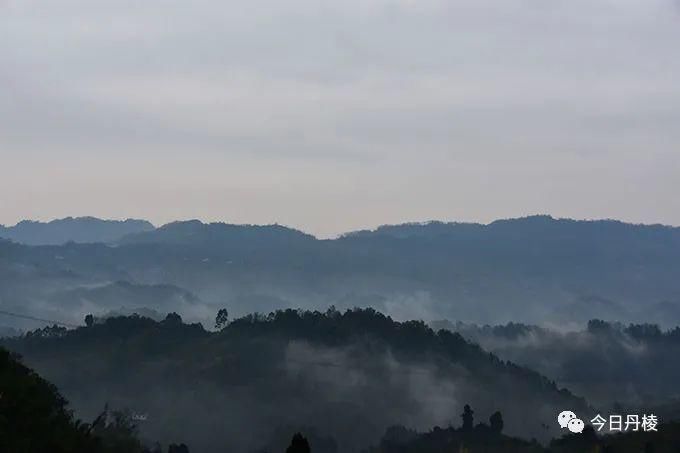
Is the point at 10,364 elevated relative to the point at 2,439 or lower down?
elevated

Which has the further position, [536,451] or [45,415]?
[536,451]

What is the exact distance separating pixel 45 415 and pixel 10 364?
568 centimetres

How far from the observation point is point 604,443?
195500mm

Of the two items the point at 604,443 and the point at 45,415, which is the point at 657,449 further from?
the point at 45,415

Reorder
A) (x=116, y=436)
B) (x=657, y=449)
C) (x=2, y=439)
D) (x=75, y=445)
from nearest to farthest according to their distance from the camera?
(x=2, y=439), (x=75, y=445), (x=116, y=436), (x=657, y=449)

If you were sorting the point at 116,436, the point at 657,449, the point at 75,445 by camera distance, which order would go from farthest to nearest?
the point at 657,449 < the point at 116,436 < the point at 75,445

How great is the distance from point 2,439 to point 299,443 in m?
19.6

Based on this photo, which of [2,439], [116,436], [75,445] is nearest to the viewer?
[2,439]

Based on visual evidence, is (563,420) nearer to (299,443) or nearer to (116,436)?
(116,436)

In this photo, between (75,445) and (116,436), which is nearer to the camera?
(75,445)

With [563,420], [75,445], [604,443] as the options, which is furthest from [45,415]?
[604,443]

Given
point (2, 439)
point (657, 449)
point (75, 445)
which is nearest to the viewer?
point (2, 439)

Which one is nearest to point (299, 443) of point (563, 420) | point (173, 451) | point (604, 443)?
point (173, 451)

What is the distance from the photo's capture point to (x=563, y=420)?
186125mm
